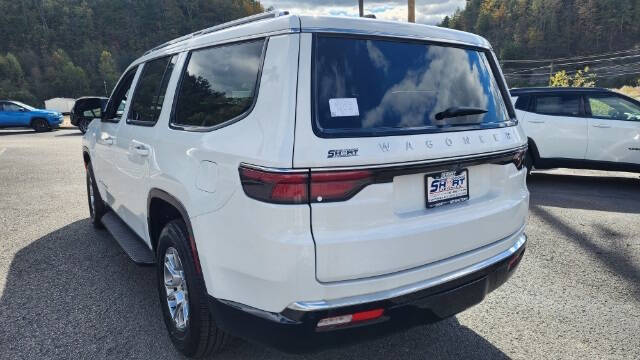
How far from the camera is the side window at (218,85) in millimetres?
2234

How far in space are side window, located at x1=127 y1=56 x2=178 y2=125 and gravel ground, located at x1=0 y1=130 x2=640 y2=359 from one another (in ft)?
4.67

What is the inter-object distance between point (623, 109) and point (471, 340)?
6.52 meters

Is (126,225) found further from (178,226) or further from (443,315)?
(443,315)

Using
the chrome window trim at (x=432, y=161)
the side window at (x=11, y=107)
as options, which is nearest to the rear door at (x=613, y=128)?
the chrome window trim at (x=432, y=161)

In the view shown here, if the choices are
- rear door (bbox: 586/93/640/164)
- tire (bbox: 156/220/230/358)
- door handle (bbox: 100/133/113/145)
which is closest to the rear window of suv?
tire (bbox: 156/220/230/358)

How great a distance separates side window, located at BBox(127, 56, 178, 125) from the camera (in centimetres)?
313

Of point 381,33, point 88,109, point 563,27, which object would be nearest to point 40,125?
point 88,109

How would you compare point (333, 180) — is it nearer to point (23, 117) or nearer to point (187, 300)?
point (187, 300)

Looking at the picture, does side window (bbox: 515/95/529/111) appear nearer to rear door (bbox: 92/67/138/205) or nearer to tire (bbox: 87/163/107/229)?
rear door (bbox: 92/67/138/205)

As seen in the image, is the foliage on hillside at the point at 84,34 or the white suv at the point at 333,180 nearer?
the white suv at the point at 333,180

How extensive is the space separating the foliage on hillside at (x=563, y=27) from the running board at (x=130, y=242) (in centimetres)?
10463

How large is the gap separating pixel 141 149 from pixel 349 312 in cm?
200

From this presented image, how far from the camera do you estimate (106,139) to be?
Result: 13.8 feet

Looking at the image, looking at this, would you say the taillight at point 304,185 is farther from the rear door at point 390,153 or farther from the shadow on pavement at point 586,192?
the shadow on pavement at point 586,192
